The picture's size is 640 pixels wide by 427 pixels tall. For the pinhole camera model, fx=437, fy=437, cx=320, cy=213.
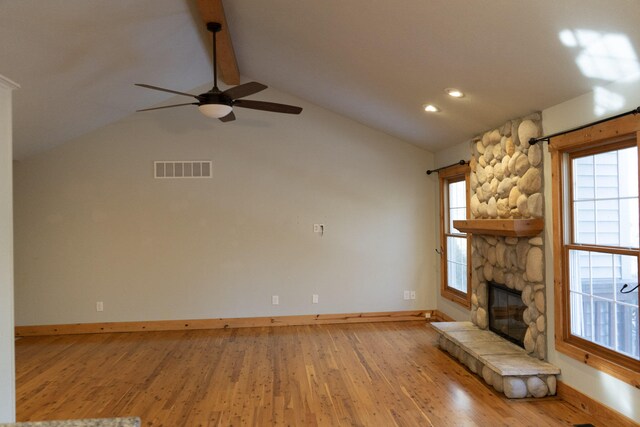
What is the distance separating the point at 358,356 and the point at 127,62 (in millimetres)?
3865

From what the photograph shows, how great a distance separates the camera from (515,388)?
3.53 meters

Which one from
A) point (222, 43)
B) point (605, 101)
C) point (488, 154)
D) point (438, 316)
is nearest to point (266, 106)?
point (222, 43)

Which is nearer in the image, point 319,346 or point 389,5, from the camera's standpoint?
point 389,5

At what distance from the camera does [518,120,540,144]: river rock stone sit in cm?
381

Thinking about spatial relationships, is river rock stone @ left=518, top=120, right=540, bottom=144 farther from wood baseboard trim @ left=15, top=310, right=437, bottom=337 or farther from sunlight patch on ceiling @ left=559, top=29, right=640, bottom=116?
wood baseboard trim @ left=15, top=310, right=437, bottom=337

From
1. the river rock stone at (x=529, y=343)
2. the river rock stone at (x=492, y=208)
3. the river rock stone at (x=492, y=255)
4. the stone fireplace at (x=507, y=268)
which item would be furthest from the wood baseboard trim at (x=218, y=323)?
the river rock stone at (x=529, y=343)

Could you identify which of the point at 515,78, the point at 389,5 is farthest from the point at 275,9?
the point at 515,78

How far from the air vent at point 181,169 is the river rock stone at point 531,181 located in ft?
13.1

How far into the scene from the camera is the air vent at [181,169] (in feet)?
19.7

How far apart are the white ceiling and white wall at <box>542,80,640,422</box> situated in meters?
0.11

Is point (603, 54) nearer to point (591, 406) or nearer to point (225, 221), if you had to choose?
point (591, 406)

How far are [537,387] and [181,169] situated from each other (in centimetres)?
487

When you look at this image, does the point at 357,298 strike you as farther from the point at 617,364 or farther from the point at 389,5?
the point at 389,5

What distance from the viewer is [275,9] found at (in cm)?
371
